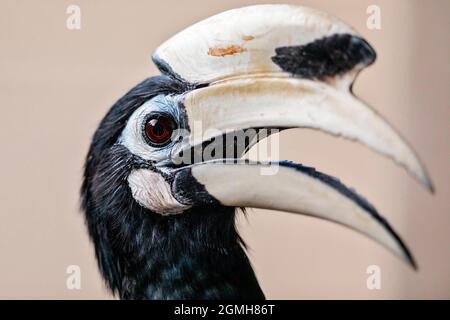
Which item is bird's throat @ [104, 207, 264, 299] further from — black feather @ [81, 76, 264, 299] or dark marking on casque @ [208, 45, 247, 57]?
dark marking on casque @ [208, 45, 247, 57]

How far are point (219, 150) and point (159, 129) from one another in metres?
0.16

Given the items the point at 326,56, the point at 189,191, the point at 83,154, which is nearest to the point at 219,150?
the point at 189,191

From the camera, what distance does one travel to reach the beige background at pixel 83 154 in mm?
2828

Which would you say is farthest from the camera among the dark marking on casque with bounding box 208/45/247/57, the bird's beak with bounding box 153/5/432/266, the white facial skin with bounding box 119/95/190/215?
the white facial skin with bounding box 119/95/190/215

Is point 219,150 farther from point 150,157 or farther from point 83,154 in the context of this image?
point 83,154

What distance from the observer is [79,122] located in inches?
112

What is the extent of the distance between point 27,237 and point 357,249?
1.32 m

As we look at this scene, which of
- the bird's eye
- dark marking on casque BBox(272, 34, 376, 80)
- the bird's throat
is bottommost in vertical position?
the bird's throat

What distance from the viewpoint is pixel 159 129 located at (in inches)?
57.0

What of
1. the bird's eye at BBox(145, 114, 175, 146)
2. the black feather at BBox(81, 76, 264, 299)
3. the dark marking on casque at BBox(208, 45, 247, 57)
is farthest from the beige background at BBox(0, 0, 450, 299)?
the dark marking on casque at BBox(208, 45, 247, 57)

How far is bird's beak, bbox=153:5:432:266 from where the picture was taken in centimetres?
122
